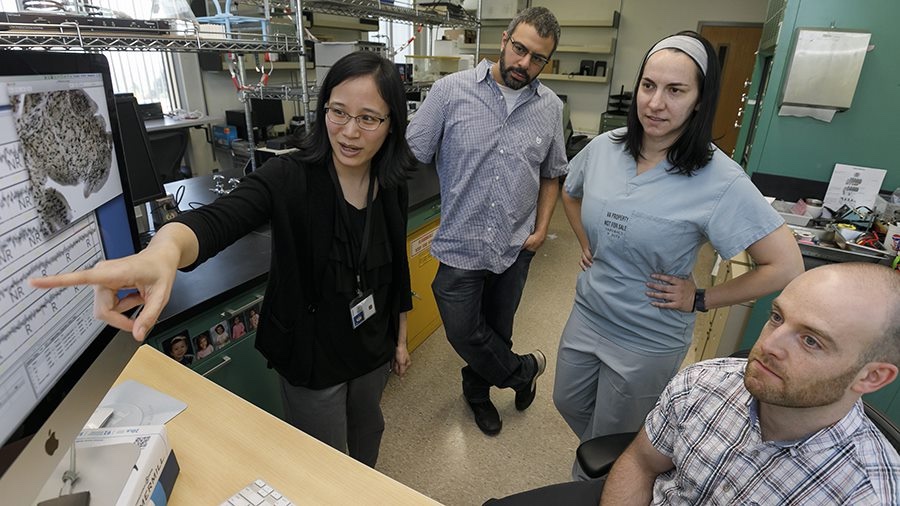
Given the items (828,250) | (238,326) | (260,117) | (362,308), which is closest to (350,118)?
(362,308)

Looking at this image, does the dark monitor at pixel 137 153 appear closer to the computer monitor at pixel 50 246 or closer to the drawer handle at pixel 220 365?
the drawer handle at pixel 220 365

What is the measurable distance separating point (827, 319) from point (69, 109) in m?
1.18

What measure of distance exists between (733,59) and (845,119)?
4.20 metres

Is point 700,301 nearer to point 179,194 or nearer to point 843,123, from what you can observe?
point 843,123

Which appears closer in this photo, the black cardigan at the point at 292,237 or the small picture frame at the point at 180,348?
the black cardigan at the point at 292,237

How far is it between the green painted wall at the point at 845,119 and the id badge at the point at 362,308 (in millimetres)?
2209

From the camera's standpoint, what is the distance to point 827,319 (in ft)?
2.49

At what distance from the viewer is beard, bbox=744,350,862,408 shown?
76 centimetres

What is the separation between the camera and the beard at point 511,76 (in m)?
1.71

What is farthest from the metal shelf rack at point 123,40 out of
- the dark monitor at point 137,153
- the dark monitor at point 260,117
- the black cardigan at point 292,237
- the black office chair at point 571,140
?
the black office chair at point 571,140

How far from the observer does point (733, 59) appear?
18.5 ft

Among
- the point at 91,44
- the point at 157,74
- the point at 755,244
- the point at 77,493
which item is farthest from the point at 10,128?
the point at 157,74

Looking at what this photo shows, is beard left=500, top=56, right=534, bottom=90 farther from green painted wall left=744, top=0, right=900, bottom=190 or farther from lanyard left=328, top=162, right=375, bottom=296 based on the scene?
green painted wall left=744, top=0, right=900, bottom=190

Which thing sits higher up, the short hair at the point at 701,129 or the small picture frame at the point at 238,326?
the short hair at the point at 701,129
